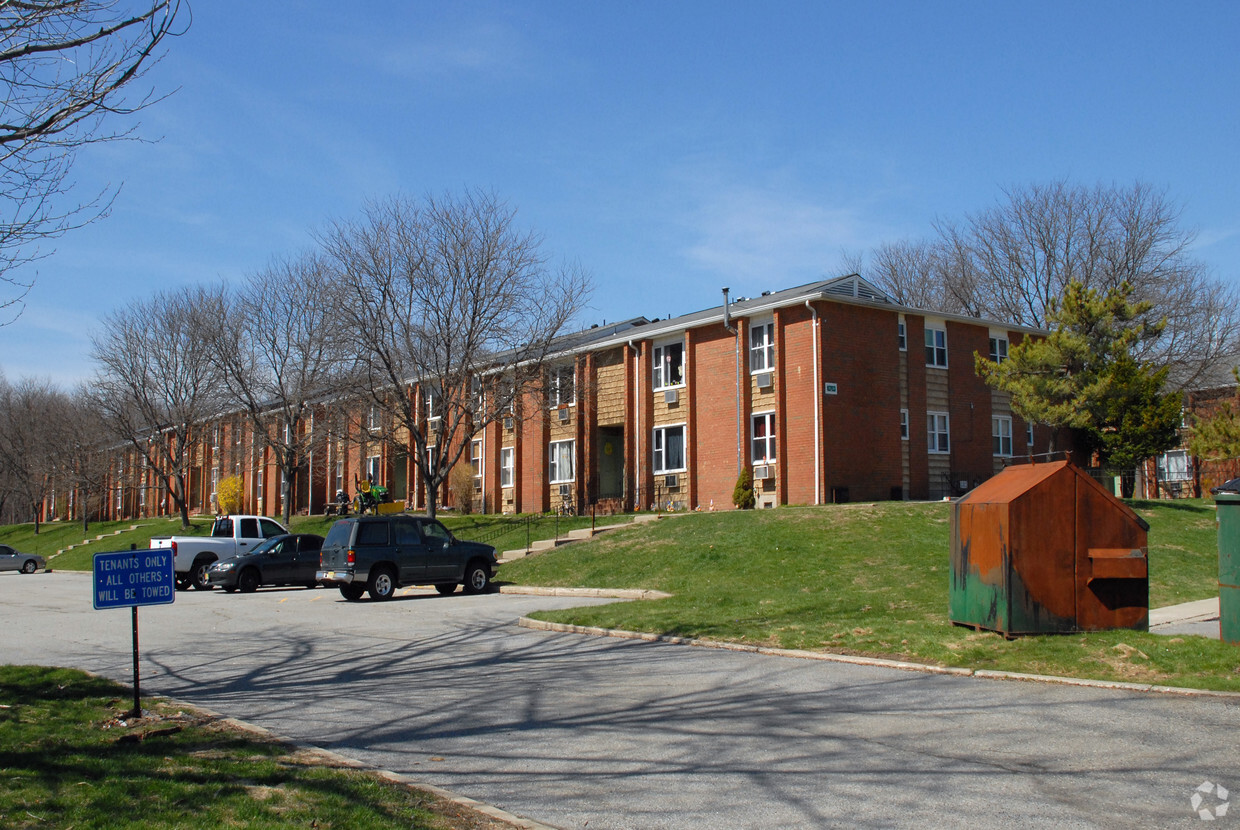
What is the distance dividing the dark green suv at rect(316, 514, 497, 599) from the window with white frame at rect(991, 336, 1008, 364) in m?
23.0

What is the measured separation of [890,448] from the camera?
3256 cm

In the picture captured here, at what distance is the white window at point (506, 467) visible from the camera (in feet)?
142

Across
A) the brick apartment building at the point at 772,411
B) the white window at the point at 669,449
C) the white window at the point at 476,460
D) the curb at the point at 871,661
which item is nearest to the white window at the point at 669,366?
the brick apartment building at the point at 772,411

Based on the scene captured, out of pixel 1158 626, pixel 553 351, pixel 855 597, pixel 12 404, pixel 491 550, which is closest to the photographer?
pixel 1158 626

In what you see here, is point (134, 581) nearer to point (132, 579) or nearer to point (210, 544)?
point (132, 579)

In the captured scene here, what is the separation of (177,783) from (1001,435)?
3497cm

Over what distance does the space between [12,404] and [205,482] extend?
2410cm

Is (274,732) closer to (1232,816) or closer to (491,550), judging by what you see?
(1232,816)

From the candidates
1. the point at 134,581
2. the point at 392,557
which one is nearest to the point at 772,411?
the point at 392,557

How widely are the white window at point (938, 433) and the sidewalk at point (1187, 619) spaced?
16995 mm

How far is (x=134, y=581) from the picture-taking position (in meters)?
8.70

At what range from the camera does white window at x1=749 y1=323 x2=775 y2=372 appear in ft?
107

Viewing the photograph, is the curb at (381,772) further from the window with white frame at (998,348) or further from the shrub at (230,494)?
the shrub at (230,494)

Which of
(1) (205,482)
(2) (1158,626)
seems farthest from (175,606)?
(1) (205,482)
